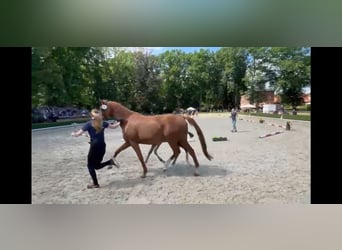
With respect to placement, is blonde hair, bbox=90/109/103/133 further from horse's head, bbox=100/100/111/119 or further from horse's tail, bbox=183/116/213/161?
horse's tail, bbox=183/116/213/161

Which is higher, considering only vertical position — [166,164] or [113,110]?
[113,110]

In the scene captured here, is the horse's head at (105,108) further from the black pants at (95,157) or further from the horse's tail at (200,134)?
the horse's tail at (200,134)

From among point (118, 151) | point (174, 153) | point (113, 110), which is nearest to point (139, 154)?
point (118, 151)

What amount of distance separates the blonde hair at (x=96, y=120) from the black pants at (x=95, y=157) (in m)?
0.15

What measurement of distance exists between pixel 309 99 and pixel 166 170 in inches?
63.9

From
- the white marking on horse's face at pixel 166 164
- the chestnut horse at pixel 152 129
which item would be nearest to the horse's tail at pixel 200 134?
the chestnut horse at pixel 152 129

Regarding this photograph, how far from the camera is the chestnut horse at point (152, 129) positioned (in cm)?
376

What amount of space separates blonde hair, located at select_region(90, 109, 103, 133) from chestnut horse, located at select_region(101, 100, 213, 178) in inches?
2.2

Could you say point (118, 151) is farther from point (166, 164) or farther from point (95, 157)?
point (166, 164)

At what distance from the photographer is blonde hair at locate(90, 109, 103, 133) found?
3.73m

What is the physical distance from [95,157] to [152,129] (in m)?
0.65

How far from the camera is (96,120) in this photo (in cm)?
373

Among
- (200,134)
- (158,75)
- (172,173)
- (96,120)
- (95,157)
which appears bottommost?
(172,173)
